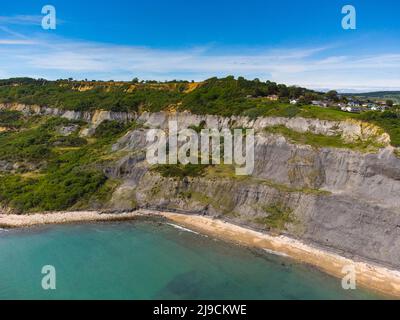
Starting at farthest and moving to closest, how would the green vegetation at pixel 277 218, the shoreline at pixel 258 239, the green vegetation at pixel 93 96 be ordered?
the green vegetation at pixel 93 96
the green vegetation at pixel 277 218
the shoreline at pixel 258 239

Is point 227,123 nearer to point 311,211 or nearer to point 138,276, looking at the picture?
point 311,211

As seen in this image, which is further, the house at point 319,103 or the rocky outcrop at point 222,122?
the house at point 319,103

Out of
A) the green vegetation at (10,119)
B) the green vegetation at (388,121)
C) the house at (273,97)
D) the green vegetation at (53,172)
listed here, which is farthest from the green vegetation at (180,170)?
the green vegetation at (10,119)

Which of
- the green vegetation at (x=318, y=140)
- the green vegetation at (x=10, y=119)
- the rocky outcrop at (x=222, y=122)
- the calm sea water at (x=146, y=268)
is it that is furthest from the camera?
the green vegetation at (x=10, y=119)

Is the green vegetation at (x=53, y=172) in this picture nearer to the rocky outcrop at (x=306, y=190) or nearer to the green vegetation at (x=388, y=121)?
the rocky outcrop at (x=306, y=190)

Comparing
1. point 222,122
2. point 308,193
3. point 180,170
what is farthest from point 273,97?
point 308,193

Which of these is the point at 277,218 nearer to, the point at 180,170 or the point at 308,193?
the point at 308,193

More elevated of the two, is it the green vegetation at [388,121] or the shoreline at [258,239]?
the green vegetation at [388,121]
